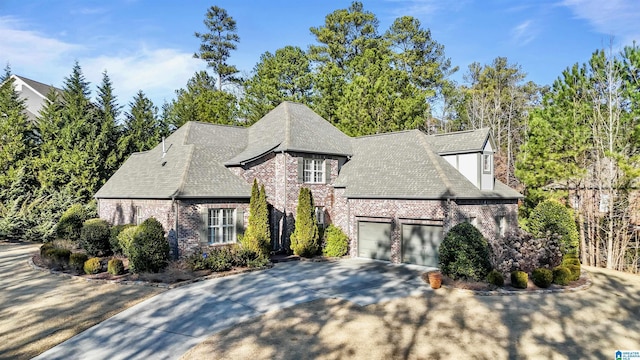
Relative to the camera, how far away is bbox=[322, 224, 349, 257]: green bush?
21.4 m

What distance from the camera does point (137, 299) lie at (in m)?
13.3

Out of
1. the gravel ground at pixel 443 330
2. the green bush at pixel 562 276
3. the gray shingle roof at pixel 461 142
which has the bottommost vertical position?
the gravel ground at pixel 443 330

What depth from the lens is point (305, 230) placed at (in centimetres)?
2072

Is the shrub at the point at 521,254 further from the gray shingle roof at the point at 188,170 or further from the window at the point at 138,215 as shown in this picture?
the window at the point at 138,215

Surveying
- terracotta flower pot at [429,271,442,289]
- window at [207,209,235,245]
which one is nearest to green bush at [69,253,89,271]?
window at [207,209,235,245]

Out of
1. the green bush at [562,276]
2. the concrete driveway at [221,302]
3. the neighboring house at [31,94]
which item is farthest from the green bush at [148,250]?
the neighboring house at [31,94]

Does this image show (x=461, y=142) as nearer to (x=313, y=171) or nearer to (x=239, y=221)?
(x=313, y=171)

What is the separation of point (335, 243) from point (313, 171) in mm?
4341

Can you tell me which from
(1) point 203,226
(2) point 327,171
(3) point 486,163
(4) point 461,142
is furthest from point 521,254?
(1) point 203,226

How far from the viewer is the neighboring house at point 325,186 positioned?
19.1 m

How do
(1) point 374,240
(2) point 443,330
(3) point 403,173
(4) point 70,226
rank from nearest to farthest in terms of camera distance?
1. (2) point 443,330
2. (1) point 374,240
3. (3) point 403,173
4. (4) point 70,226

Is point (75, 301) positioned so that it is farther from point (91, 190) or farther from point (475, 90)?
point (475, 90)

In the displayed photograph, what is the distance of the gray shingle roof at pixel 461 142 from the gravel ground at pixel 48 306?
15.9 metres

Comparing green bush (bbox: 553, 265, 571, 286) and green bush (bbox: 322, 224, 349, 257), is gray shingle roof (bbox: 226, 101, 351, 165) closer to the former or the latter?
green bush (bbox: 322, 224, 349, 257)
